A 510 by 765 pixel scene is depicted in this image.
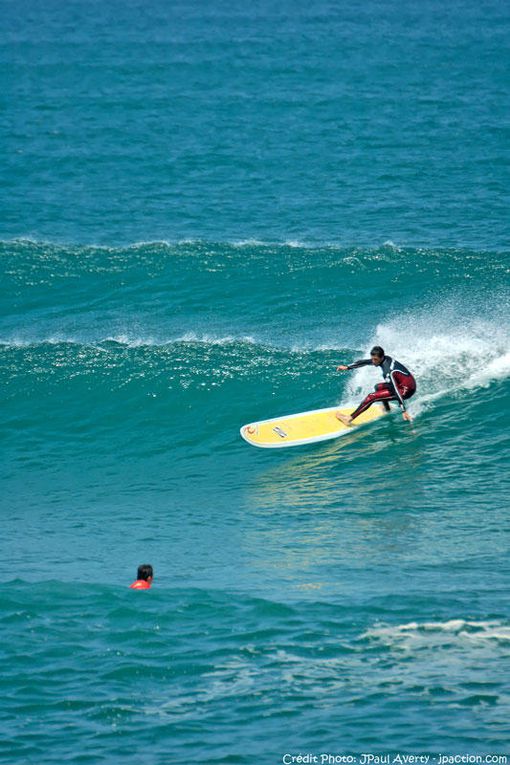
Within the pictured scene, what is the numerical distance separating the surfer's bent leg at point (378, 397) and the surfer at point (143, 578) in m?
6.85

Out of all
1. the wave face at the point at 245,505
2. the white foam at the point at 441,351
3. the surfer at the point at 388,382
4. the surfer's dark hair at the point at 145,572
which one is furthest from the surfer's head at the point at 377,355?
the surfer's dark hair at the point at 145,572

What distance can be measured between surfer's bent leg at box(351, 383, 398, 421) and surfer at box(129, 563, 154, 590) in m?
6.85

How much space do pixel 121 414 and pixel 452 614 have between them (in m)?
10.5

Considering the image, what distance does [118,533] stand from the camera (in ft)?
56.4

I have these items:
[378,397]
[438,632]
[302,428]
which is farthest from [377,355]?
[438,632]

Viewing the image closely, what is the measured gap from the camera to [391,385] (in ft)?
64.9

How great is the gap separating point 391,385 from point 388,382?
75 mm

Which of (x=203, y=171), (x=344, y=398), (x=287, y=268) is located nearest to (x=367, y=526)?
(x=344, y=398)

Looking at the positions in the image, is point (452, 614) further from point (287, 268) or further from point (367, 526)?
point (287, 268)

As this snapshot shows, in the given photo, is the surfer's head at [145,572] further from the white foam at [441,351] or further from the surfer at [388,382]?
the white foam at [441,351]

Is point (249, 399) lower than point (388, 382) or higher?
higher

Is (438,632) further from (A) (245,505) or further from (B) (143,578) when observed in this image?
(A) (245,505)

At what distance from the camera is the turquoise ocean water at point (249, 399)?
1210 centimetres

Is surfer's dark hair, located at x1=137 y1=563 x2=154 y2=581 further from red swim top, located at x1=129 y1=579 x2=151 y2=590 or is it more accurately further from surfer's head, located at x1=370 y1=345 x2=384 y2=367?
surfer's head, located at x1=370 y1=345 x2=384 y2=367
